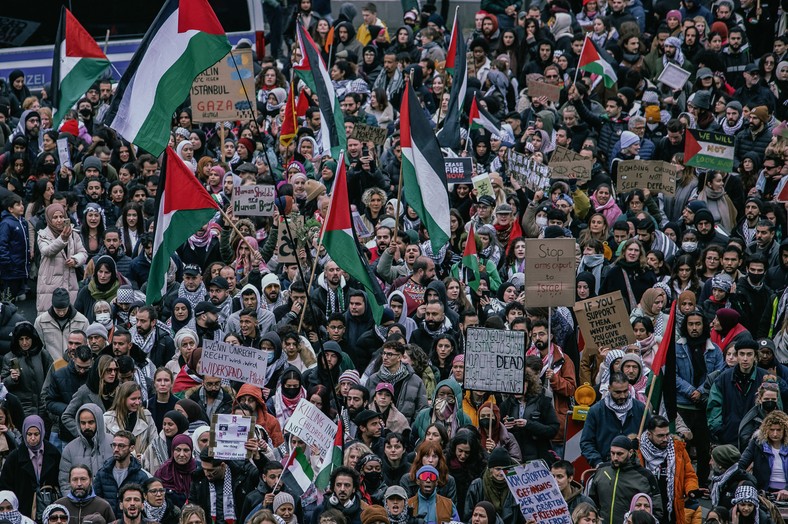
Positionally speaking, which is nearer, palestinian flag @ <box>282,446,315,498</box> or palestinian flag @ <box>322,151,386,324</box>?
palestinian flag @ <box>282,446,315,498</box>

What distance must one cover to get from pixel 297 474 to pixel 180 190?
283 centimetres

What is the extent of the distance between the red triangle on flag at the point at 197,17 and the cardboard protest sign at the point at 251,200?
399cm

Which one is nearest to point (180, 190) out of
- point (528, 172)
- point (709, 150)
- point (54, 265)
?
point (54, 265)

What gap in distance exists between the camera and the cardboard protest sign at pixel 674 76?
21812 mm

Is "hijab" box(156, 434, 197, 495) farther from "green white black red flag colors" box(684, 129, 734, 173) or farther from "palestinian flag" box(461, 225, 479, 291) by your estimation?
"green white black red flag colors" box(684, 129, 734, 173)

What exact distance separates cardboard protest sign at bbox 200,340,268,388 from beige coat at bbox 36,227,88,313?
11.6 feet

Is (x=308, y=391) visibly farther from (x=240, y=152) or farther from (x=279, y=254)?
(x=240, y=152)

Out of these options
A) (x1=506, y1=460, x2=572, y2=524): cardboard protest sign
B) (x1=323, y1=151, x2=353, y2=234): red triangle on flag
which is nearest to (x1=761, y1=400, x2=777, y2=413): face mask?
(x1=506, y1=460, x2=572, y2=524): cardboard protest sign

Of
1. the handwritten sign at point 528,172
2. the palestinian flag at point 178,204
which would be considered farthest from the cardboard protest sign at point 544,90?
the palestinian flag at point 178,204

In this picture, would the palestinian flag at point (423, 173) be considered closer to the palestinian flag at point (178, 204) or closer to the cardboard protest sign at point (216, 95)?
the palestinian flag at point (178, 204)

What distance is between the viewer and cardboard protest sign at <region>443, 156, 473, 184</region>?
18266 mm

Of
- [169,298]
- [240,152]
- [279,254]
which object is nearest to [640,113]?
[240,152]

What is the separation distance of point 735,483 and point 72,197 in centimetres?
799

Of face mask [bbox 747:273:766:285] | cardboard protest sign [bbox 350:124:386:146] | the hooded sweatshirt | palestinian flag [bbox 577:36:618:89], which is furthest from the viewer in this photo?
palestinian flag [bbox 577:36:618:89]
